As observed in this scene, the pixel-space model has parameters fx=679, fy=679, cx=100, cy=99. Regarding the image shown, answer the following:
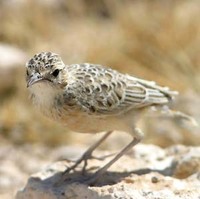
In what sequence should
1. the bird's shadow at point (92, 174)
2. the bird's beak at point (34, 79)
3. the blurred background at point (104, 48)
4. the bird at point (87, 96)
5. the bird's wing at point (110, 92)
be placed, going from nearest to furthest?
1. the bird's beak at point (34, 79)
2. the bird at point (87, 96)
3. the bird's wing at point (110, 92)
4. the bird's shadow at point (92, 174)
5. the blurred background at point (104, 48)

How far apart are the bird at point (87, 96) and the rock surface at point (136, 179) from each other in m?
0.17

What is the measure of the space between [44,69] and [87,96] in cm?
57

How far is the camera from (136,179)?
19.9 ft

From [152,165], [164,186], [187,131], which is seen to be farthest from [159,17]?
[164,186]

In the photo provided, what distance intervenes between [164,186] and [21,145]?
4.27m

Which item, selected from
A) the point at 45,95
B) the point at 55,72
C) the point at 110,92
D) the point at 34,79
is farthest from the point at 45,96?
the point at 110,92

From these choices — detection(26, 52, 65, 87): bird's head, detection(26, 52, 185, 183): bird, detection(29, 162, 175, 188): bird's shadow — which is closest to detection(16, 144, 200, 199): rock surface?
detection(29, 162, 175, 188): bird's shadow

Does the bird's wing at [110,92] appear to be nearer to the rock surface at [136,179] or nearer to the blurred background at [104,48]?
the rock surface at [136,179]

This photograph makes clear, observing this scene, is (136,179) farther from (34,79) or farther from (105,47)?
(105,47)

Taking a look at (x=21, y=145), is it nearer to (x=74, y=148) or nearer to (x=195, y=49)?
(x=74, y=148)

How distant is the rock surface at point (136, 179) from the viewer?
A: 5699 millimetres

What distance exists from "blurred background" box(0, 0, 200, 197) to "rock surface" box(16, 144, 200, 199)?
200 centimetres

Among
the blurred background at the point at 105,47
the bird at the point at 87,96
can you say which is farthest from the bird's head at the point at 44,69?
the blurred background at the point at 105,47

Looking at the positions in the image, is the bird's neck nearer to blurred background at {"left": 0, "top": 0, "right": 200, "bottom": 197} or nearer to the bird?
the bird
